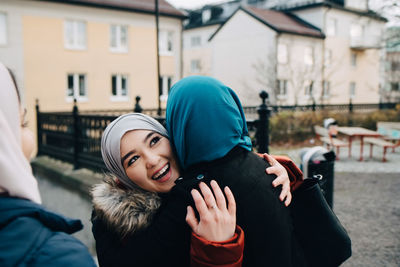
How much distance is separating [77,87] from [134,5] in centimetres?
669

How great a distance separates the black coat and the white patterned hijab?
1.59ft

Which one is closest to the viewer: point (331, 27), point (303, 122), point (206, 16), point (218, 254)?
point (218, 254)

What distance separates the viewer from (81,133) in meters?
7.89

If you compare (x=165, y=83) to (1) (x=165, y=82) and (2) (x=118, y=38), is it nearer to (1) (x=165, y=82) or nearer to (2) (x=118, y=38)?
(1) (x=165, y=82)

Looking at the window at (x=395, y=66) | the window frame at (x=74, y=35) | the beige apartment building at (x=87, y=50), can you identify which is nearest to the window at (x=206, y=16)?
the beige apartment building at (x=87, y=50)

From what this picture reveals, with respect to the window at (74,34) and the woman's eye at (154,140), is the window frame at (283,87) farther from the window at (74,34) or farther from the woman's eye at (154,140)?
the woman's eye at (154,140)

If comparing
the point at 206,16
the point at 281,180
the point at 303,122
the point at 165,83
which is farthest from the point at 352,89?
the point at 281,180

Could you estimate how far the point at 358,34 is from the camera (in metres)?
38.8

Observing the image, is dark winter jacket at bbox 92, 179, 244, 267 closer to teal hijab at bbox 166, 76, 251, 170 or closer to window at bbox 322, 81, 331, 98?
teal hijab at bbox 166, 76, 251, 170

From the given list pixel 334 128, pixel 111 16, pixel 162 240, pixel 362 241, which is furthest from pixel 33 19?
pixel 162 240

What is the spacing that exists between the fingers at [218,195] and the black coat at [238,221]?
1.4 inches

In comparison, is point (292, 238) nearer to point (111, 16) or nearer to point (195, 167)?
point (195, 167)

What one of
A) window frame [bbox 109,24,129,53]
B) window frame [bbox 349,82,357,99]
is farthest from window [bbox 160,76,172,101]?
window frame [bbox 349,82,357,99]

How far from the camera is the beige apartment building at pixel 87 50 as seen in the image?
2041 cm
